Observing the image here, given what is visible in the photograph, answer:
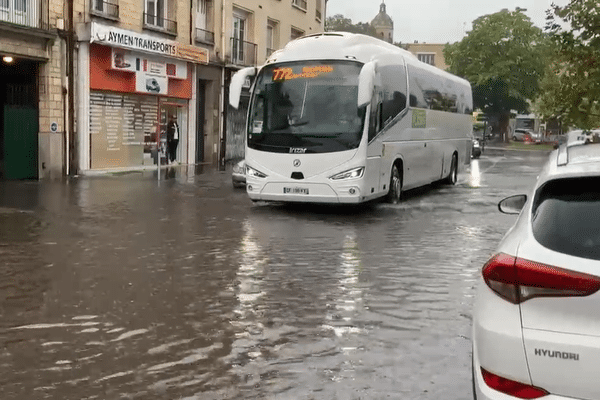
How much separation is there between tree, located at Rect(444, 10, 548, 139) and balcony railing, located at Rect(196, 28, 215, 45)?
47574 millimetres

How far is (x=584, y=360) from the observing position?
3.09 meters

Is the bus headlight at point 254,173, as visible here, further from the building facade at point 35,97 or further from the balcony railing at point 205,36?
the balcony railing at point 205,36

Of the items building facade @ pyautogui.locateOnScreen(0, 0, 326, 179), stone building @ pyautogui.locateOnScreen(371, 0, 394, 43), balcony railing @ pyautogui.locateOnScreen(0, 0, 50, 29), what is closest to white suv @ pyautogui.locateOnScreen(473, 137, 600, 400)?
building facade @ pyautogui.locateOnScreen(0, 0, 326, 179)

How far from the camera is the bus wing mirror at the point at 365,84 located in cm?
1396

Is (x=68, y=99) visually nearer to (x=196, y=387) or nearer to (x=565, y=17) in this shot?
(x=565, y=17)

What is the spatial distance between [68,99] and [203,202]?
28.9ft

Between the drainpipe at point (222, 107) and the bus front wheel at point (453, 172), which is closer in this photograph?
the bus front wheel at point (453, 172)

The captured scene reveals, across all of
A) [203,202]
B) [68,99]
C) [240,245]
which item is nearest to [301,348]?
[240,245]

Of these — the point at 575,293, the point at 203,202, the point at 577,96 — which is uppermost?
the point at 577,96

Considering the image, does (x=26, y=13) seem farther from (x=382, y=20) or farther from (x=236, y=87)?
(x=382, y=20)

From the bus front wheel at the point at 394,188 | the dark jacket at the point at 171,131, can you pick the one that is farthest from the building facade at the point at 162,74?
the bus front wheel at the point at 394,188

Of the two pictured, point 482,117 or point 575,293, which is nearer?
point 575,293

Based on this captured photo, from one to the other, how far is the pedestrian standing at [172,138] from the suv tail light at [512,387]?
27.0 m

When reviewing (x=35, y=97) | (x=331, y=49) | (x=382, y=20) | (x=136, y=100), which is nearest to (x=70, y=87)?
(x=35, y=97)
